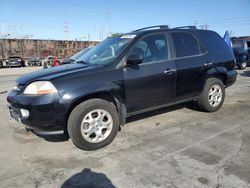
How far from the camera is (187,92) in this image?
5.13 metres

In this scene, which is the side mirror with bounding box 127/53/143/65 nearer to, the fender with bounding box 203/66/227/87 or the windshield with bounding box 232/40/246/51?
the fender with bounding box 203/66/227/87

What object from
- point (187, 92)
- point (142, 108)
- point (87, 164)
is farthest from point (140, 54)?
point (87, 164)

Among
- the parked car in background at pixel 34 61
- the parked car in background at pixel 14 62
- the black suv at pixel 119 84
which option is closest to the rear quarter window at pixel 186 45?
the black suv at pixel 119 84

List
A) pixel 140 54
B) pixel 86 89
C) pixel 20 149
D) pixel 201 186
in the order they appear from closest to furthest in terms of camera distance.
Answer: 1. pixel 201 186
2. pixel 86 89
3. pixel 20 149
4. pixel 140 54

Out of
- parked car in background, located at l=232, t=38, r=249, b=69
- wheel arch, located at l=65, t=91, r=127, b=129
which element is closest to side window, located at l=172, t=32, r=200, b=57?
wheel arch, located at l=65, t=91, r=127, b=129

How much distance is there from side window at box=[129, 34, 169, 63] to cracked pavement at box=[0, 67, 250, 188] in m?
1.33

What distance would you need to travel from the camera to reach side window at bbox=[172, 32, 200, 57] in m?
4.96

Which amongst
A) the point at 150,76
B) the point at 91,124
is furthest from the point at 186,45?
the point at 91,124

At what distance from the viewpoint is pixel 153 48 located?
464cm

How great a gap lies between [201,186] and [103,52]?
2918 millimetres

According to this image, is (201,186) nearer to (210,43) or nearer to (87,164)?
(87,164)

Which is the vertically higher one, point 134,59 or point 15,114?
point 134,59

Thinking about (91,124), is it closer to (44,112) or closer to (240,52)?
(44,112)

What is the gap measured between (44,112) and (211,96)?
3644 mm
